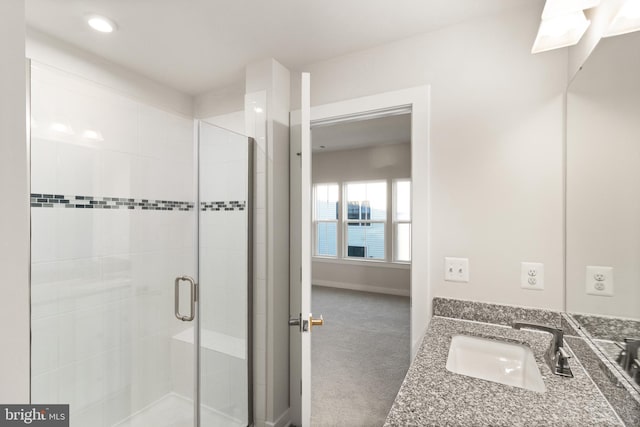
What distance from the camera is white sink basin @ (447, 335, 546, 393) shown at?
1.21 metres

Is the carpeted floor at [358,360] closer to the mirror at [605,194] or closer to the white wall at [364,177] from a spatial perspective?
the white wall at [364,177]

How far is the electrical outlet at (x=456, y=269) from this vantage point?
1.59m

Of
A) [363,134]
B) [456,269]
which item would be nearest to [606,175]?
[456,269]

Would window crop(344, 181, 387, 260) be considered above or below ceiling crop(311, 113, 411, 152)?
below

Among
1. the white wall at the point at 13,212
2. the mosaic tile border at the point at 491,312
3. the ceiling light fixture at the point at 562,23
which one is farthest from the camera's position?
the mosaic tile border at the point at 491,312

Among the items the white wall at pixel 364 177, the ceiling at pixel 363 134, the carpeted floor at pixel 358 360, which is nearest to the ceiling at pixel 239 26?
the ceiling at pixel 363 134

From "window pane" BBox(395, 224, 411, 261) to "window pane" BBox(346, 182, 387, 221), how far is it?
366 mm

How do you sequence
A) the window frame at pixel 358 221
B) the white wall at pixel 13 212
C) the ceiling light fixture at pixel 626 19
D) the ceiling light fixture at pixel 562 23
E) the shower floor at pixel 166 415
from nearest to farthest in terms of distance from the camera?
the white wall at pixel 13 212, the ceiling light fixture at pixel 626 19, the ceiling light fixture at pixel 562 23, the shower floor at pixel 166 415, the window frame at pixel 358 221

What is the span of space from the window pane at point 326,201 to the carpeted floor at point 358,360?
1838 millimetres

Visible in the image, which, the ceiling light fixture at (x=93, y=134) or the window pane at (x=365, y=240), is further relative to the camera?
the window pane at (x=365, y=240)

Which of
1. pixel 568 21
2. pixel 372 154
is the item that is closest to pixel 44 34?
pixel 568 21

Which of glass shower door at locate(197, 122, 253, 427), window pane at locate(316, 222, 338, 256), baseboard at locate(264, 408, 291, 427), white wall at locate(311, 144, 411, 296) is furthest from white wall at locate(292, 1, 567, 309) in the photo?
window pane at locate(316, 222, 338, 256)

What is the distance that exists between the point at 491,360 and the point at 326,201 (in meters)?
4.89

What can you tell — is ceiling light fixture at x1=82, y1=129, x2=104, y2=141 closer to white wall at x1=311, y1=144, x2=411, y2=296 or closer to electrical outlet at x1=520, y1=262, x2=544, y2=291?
electrical outlet at x1=520, y1=262, x2=544, y2=291
